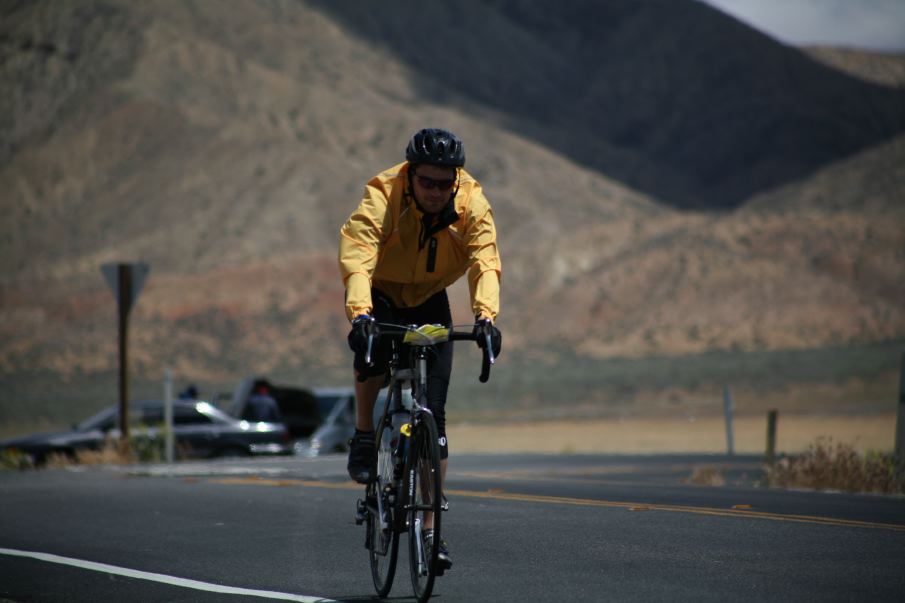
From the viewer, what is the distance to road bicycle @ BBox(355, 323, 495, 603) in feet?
20.7

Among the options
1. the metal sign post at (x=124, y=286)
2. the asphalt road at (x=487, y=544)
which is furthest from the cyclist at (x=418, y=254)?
the metal sign post at (x=124, y=286)

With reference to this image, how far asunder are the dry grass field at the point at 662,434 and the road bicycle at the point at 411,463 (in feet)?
74.0

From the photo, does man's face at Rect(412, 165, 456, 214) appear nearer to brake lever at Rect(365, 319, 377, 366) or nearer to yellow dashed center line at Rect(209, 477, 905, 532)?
brake lever at Rect(365, 319, 377, 366)

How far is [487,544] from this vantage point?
8586 millimetres

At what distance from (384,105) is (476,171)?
1189cm

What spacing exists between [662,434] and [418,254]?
3549 cm

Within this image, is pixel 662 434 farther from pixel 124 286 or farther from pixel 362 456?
pixel 362 456

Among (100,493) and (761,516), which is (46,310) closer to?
(100,493)

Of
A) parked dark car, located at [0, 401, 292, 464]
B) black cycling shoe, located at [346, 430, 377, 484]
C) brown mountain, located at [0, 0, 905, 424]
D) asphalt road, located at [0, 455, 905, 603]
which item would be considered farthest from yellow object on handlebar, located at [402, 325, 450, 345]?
brown mountain, located at [0, 0, 905, 424]

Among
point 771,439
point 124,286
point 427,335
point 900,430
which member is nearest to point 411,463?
point 427,335

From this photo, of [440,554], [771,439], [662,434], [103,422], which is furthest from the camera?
[662,434]

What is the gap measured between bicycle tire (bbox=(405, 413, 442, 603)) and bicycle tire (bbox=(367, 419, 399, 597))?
0.69 feet

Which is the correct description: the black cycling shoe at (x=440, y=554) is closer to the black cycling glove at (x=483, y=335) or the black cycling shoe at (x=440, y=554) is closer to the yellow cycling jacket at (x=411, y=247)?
the black cycling glove at (x=483, y=335)

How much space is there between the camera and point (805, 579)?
22.8 feet
